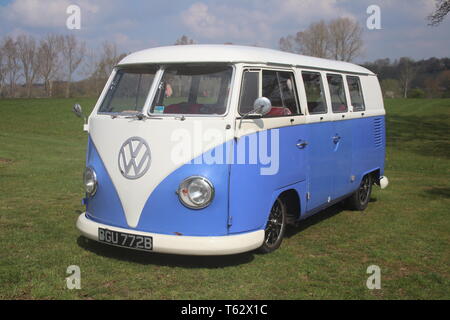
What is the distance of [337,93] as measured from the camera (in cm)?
762

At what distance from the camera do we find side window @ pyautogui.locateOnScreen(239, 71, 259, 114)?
5.52m

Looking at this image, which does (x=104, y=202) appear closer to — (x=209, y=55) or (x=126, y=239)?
(x=126, y=239)

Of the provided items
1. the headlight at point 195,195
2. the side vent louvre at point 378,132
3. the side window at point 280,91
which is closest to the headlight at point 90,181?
the headlight at point 195,195

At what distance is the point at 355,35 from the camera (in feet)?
133

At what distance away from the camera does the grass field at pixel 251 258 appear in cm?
491

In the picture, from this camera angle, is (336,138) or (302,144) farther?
(336,138)

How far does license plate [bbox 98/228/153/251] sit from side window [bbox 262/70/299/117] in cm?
190

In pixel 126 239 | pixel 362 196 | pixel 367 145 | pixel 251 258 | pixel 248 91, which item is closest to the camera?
pixel 126 239

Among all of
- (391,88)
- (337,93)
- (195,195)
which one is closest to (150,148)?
(195,195)

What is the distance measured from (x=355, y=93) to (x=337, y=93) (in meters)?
0.79

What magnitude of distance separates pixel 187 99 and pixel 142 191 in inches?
46.6

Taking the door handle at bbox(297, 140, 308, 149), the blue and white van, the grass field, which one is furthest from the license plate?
the door handle at bbox(297, 140, 308, 149)

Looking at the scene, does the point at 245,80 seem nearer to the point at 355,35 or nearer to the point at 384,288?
the point at 384,288
